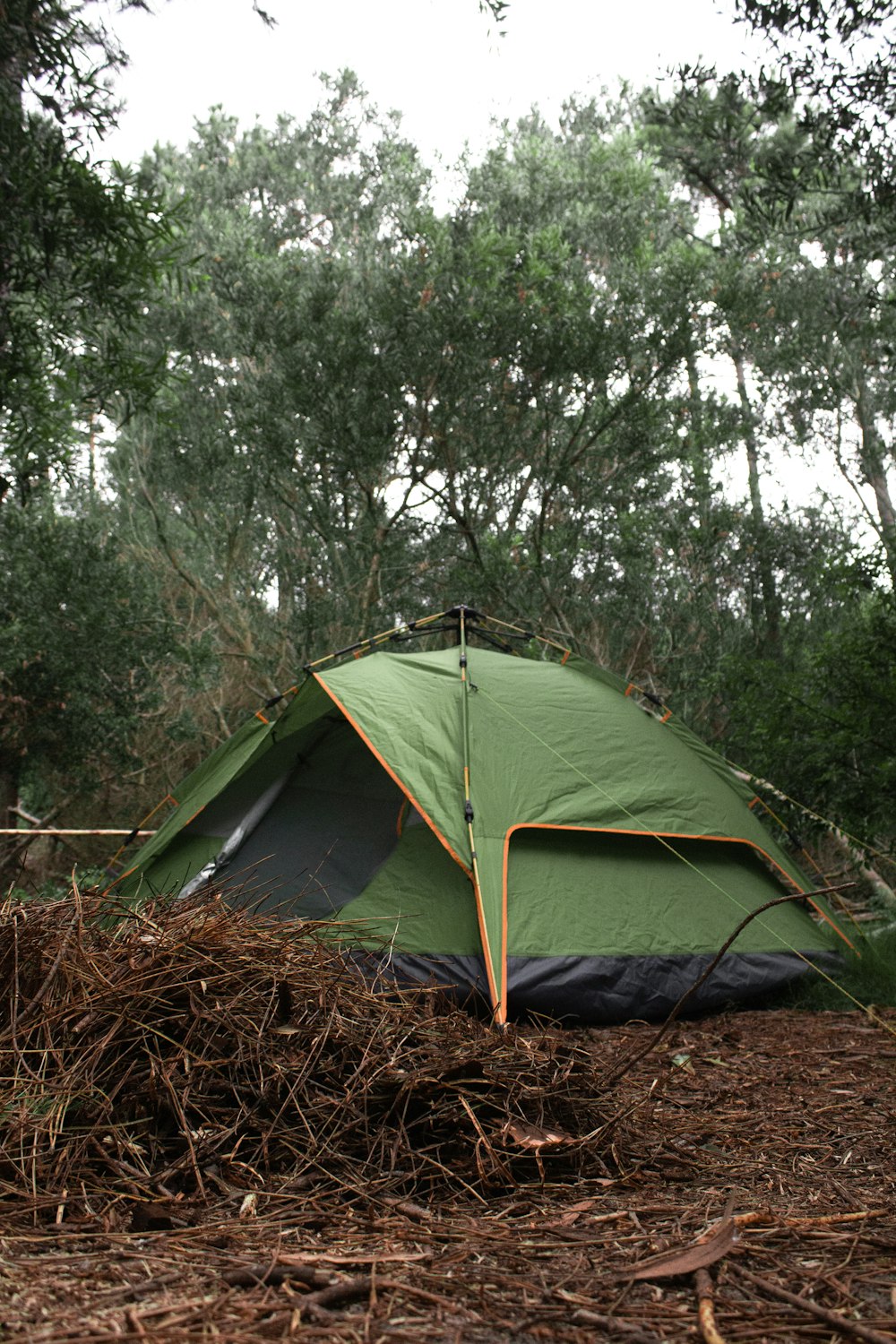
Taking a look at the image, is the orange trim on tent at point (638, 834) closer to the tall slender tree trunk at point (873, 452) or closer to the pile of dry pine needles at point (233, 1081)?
the pile of dry pine needles at point (233, 1081)

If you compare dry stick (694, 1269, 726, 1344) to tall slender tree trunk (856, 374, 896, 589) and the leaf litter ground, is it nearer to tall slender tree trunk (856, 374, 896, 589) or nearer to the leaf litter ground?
the leaf litter ground

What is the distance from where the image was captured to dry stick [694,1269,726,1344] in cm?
134

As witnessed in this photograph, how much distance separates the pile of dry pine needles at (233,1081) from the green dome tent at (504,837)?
1.36m

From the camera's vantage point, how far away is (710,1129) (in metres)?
2.69

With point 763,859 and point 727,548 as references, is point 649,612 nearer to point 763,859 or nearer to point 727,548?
point 727,548

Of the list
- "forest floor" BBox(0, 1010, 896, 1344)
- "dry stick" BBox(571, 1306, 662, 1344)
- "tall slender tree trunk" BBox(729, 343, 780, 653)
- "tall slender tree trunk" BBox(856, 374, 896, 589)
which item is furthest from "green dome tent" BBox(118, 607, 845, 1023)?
"tall slender tree trunk" BBox(856, 374, 896, 589)

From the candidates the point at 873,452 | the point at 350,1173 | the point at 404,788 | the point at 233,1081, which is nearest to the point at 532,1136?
the point at 350,1173

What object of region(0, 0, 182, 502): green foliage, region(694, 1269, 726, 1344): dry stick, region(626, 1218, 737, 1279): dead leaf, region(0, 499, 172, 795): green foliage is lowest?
region(626, 1218, 737, 1279): dead leaf

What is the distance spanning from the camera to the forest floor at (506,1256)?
4.50 feet

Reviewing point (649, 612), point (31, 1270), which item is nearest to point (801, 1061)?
point (31, 1270)

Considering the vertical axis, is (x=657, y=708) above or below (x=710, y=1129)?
above

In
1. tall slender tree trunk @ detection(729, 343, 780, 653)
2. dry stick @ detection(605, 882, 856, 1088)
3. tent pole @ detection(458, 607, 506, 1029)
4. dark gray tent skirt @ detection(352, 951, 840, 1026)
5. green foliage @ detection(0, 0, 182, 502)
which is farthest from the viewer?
tall slender tree trunk @ detection(729, 343, 780, 653)

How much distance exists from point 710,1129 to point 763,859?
2759mm

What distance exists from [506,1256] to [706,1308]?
0.38 metres
